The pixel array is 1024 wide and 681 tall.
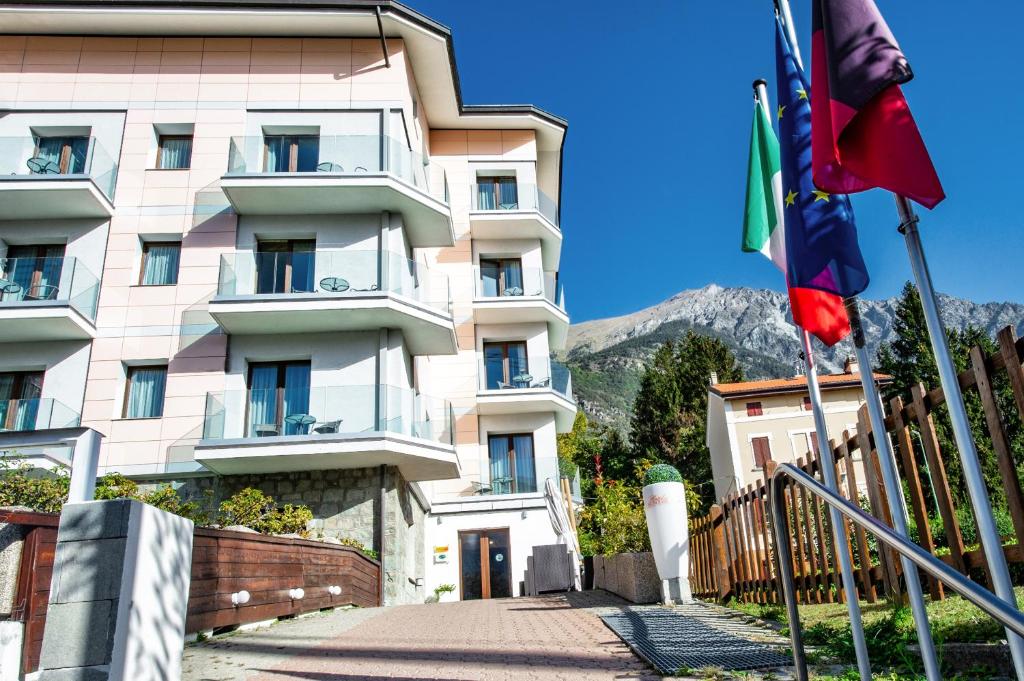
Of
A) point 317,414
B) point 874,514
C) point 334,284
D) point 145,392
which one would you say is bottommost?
point 874,514

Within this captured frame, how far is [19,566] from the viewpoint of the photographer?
406 centimetres

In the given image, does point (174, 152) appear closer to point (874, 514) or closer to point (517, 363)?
point (517, 363)

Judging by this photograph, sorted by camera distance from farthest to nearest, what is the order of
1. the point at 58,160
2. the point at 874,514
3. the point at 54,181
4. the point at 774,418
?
the point at 774,418 → the point at 58,160 → the point at 54,181 → the point at 874,514

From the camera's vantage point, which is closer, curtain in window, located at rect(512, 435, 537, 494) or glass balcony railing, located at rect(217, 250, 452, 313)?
glass balcony railing, located at rect(217, 250, 452, 313)

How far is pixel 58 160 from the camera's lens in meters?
18.5

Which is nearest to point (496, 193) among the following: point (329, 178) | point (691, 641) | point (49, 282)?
point (329, 178)

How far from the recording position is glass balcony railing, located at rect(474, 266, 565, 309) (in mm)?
23469

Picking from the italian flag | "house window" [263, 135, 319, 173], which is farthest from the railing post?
"house window" [263, 135, 319, 173]

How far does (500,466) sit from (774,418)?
51.2 ft

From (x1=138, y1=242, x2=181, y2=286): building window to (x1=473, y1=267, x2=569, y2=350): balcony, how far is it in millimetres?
9076

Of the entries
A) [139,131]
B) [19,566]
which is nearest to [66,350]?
[139,131]

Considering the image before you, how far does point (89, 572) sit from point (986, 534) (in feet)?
13.7

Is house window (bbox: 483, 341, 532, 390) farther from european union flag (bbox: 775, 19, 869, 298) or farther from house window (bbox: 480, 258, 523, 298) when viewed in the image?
european union flag (bbox: 775, 19, 869, 298)

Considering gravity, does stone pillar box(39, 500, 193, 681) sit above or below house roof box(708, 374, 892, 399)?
below
